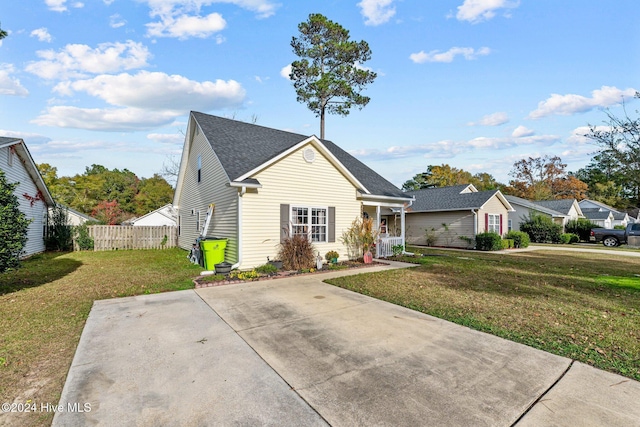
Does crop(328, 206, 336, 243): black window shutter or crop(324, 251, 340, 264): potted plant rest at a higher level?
crop(328, 206, 336, 243): black window shutter

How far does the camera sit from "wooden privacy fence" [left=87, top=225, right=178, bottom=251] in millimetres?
16016

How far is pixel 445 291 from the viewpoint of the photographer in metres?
6.95

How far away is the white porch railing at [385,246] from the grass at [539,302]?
9.21 feet

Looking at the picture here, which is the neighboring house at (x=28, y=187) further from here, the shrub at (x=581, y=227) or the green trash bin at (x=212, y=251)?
the shrub at (x=581, y=227)

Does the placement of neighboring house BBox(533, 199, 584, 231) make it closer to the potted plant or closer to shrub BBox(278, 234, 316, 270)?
the potted plant

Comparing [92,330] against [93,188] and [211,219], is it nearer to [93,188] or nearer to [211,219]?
[211,219]

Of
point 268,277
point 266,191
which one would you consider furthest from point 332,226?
point 268,277

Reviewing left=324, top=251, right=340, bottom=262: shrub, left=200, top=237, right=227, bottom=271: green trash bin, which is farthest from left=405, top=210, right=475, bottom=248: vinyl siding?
left=200, top=237, right=227, bottom=271: green trash bin

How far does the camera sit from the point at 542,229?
24.6 m

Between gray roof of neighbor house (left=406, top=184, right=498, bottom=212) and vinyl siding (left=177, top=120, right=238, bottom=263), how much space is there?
36.9ft

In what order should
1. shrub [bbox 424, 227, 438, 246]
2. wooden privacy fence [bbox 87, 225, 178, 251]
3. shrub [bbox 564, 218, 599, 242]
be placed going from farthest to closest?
shrub [bbox 564, 218, 599, 242]
shrub [bbox 424, 227, 438, 246]
wooden privacy fence [bbox 87, 225, 178, 251]

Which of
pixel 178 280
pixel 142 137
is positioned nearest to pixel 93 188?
pixel 142 137

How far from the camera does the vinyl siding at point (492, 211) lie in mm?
18198

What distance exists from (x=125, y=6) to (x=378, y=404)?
12.4 metres
